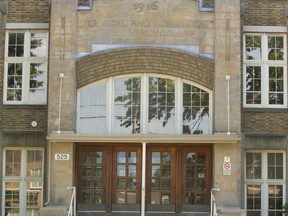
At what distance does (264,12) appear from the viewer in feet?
57.5

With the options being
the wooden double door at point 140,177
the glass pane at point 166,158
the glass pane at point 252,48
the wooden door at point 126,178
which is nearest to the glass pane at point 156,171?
the wooden double door at point 140,177

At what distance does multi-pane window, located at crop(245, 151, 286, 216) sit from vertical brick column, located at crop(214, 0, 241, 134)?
2.19 meters

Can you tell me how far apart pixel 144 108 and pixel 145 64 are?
1.31 meters

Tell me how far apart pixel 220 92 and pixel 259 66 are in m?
2.37

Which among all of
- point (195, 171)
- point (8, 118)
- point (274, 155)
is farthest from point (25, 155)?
point (274, 155)

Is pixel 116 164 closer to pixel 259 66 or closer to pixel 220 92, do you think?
pixel 220 92

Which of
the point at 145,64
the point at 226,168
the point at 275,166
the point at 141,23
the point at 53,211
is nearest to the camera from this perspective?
the point at 53,211

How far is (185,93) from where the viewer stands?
1650cm

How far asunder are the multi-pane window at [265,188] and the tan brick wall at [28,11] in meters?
8.09

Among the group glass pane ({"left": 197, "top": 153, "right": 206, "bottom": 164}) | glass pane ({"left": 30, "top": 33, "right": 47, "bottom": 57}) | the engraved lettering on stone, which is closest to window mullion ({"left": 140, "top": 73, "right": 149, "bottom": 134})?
glass pane ({"left": 197, "top": 153, "right": 206, "bottom": 164})

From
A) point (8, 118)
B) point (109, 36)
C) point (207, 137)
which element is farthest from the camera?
point (8, 118)

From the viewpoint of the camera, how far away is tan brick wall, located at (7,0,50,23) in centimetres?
1752

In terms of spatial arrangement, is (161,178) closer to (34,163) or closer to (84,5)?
(34,163)

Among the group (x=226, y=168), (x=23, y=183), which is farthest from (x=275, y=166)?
(x=23, y=183)
